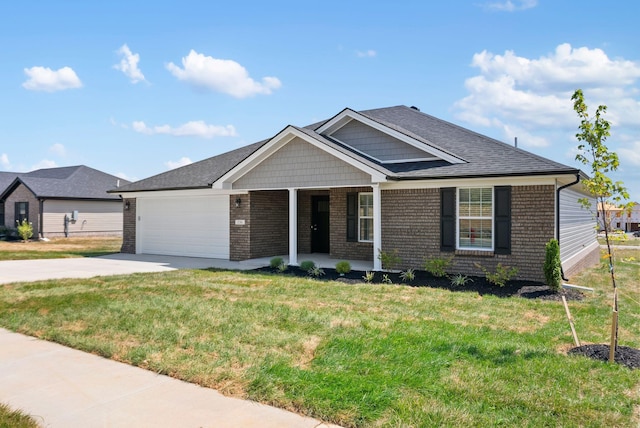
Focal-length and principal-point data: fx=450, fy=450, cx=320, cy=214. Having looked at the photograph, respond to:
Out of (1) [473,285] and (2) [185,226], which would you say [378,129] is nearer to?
(1) [473,285]

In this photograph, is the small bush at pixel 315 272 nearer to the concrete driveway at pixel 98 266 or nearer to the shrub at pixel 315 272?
the shrub at pixel 315 272

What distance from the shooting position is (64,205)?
93.4ft

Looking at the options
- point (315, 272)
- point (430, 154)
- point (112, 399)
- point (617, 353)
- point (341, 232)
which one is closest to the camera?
point (112, 399)

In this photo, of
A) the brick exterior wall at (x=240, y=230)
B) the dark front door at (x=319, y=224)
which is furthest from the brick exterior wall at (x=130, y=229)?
the dark front door at (x=319, y=224)

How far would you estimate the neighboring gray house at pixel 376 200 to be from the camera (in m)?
11.3

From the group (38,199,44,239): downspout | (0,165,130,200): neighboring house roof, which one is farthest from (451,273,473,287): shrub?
(38,199,44,239): downspout

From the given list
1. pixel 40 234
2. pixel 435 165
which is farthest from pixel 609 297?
pixel 40 234

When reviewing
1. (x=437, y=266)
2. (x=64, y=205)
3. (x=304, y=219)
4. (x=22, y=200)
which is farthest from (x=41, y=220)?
(x=437, y=266)

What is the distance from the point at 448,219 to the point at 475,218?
2.30 feet

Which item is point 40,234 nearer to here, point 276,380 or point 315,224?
point 315,224

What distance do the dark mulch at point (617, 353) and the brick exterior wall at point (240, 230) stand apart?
11928 millimetres

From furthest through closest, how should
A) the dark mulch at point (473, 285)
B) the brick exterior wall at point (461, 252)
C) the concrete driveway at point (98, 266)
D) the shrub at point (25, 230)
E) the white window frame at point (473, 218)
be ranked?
1. the shrub at point (25, 230)
2. the concrete driveway at point (98, 266)
3. the white window frame at point (473, 218)
4. the brick exterior wall at point (461, 252)
5. the dark mulch at point (473, 285)

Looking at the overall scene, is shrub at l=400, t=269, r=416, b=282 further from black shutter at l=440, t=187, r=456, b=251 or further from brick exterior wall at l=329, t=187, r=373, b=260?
brick exterior wall at l=329, t=187, r=373, b=260

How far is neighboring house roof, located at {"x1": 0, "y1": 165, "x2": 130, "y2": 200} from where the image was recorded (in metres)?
27.9
